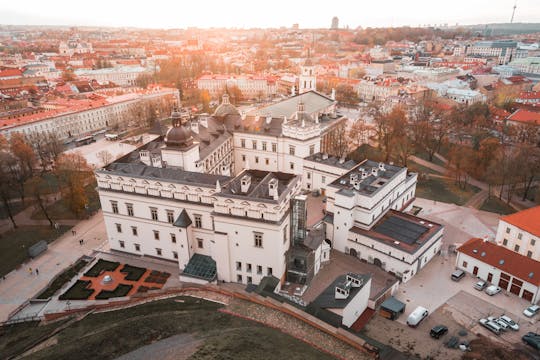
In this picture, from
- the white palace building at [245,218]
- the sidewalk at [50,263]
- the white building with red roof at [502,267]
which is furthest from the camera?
the sidewalk at [50,263]

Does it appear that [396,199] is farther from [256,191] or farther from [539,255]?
[256,191]

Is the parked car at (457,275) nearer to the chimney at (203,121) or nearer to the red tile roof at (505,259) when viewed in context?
the red tile roof at (505,259)

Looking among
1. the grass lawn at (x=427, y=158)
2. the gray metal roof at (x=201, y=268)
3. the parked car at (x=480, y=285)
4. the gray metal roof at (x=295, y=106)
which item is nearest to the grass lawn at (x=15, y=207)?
the gray metal roof at (x=201, y=268)

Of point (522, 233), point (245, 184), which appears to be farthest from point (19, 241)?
point (522, 233)

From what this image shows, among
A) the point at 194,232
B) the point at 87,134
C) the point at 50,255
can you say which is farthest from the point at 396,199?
the point at 87,134

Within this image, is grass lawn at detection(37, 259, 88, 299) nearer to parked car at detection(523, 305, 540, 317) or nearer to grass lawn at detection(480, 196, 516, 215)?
parked car at detection(523, 305, 540, 317)

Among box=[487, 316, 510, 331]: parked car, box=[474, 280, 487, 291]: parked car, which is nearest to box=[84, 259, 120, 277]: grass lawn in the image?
box=[487, 316, 510, 331]: parked car
